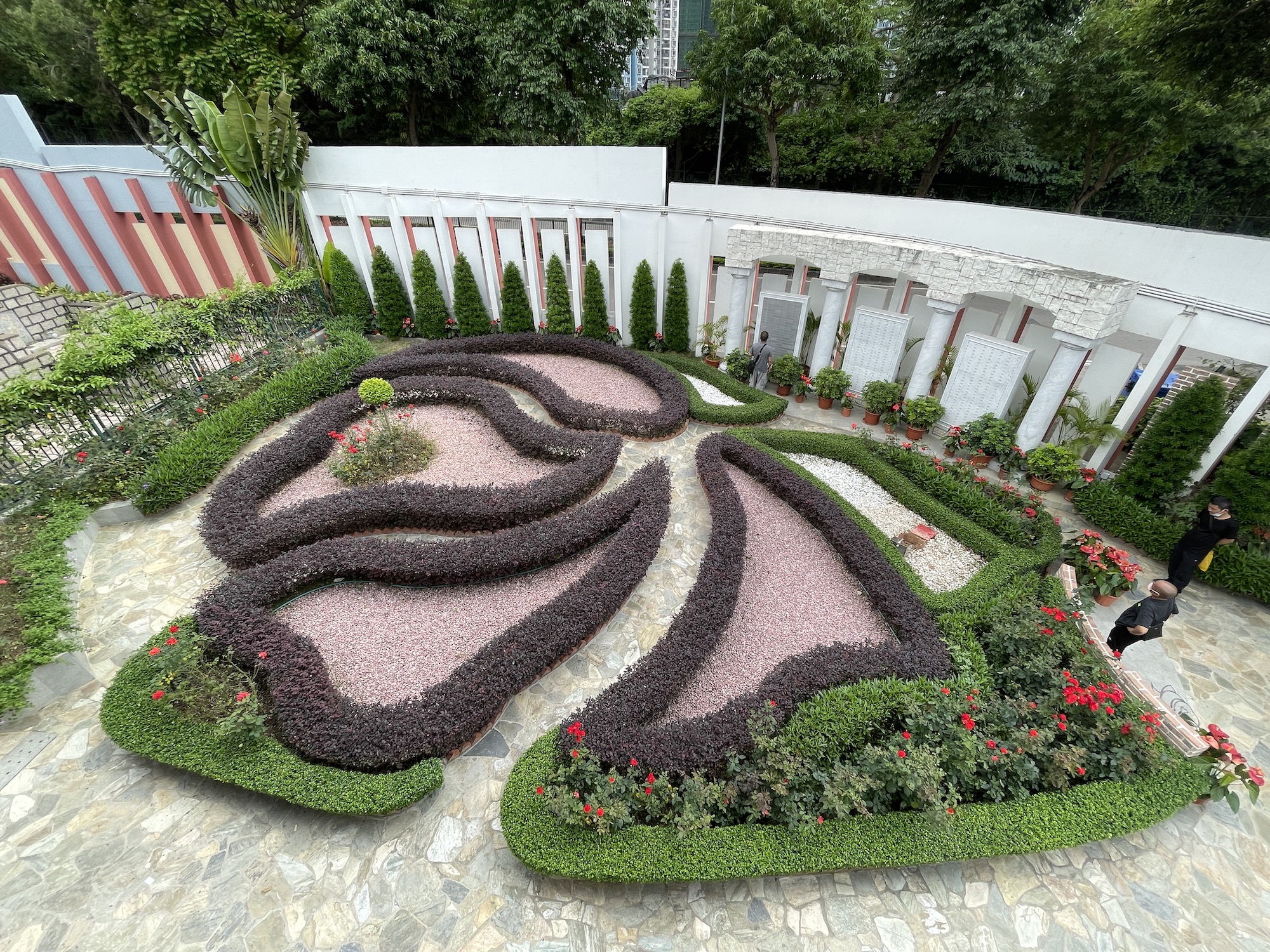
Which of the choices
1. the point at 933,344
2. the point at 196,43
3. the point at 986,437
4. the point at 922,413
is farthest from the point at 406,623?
the point at 196,43

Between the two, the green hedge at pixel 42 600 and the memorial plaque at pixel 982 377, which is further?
the memorial plaque at pixel 982 377

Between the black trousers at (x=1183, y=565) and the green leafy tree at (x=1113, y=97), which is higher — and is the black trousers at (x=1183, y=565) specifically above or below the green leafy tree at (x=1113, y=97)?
below

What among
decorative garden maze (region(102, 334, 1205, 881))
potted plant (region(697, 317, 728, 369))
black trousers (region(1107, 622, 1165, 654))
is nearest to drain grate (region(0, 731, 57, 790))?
decorative garden maze (region(102, 334, 1205, 881))

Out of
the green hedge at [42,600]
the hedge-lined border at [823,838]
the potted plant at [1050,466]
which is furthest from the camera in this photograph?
the potted plant at [1050,466]

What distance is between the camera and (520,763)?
5.95 m

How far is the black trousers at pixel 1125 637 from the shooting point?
22.9ft

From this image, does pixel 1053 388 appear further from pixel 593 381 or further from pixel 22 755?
pixel 22 755

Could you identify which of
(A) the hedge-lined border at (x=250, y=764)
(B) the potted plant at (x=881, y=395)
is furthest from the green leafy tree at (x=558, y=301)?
(A) the hedge-lined border at (x=250, y=764)

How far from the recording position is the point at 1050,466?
10594 mm

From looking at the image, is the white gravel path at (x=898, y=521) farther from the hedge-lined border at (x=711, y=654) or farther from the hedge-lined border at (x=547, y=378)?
the hedge-lined border at (x=547, y=378)

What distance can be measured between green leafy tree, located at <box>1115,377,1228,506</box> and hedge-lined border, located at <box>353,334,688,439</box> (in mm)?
8842

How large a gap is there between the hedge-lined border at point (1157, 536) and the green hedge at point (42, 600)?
16.7 m

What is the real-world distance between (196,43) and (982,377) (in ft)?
94.9

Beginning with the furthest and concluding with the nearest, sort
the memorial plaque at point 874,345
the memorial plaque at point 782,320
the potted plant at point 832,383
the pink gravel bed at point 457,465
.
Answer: the memorial plaque at point 782,320, the potted plant at point 832,383, the memorial plaque at point 874,345, the pink gravel bed at point 457,465
